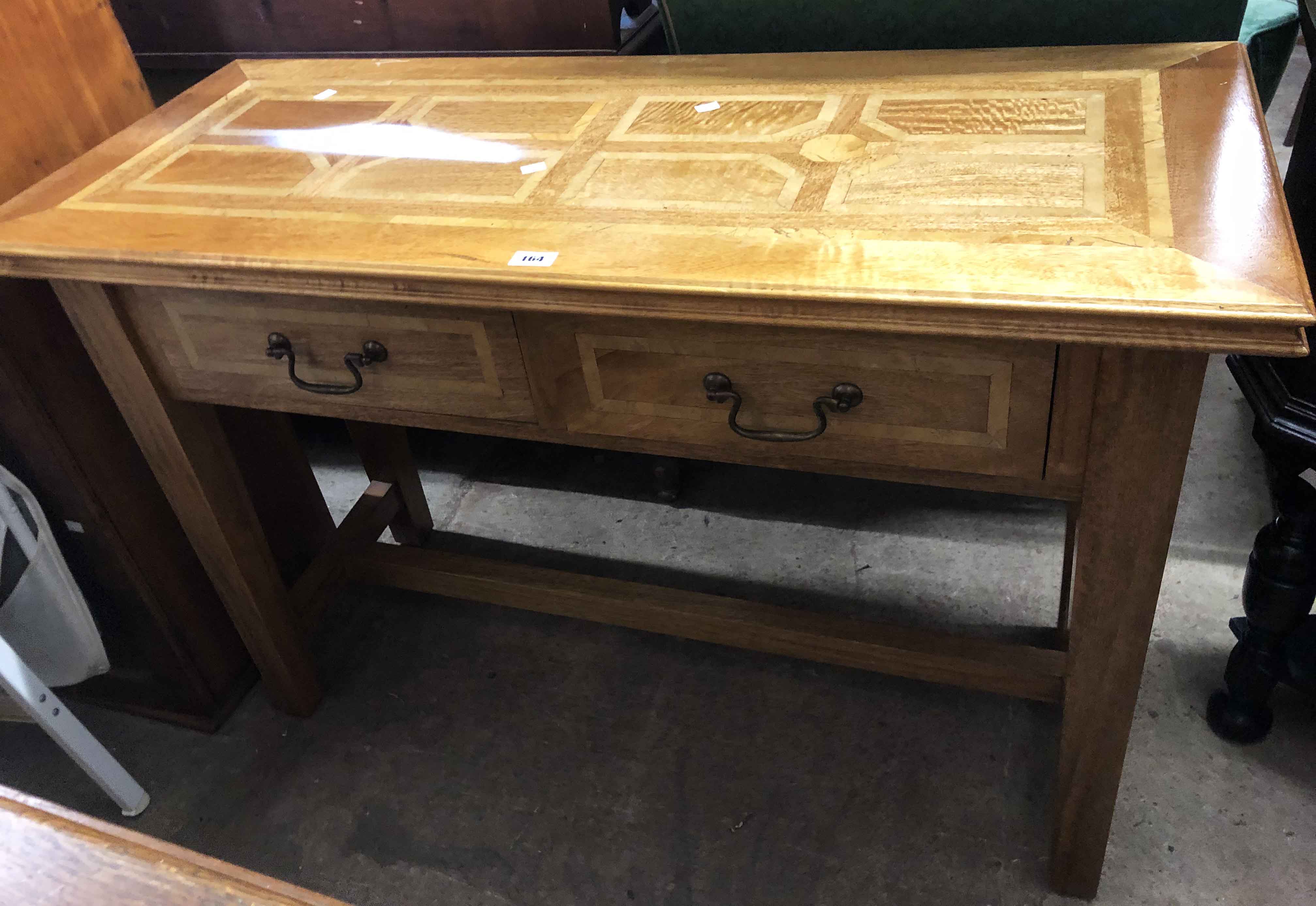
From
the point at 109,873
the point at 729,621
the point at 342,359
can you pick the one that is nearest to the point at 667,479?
the point at 729,621

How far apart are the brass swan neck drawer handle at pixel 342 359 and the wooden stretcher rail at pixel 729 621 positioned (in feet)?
1.72

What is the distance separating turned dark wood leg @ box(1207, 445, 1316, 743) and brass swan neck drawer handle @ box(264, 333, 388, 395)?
41.6 inches

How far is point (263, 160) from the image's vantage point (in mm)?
1271

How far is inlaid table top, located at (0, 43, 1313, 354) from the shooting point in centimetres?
84

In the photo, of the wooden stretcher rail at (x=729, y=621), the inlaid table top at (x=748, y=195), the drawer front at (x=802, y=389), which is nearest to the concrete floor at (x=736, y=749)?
the wooden stretcher rail at (x=729, y=621)

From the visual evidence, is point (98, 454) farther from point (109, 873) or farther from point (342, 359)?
point (109, 873)

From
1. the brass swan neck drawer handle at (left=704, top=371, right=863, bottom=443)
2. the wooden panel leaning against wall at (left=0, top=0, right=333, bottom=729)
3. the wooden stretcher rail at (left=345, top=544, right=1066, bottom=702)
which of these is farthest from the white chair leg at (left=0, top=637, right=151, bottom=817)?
the brass swan neck drawer handle at (left=704, top=371, right=863, bottom=443)

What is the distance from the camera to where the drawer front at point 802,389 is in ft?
3.01

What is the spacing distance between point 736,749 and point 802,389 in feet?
2.56

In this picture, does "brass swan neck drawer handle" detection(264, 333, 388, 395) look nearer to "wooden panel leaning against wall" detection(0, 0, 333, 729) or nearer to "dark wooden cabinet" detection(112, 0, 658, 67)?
"wooden panel leaning against wall" detection(0, 0, 333, 729)

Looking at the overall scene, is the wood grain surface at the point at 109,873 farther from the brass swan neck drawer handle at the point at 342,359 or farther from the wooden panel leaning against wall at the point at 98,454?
the wooden panel leaning against wall at the point at 98,454

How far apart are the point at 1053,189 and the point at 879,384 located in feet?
0.86

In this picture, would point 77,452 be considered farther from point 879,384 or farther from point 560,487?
point 879,384

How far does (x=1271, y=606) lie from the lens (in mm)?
1308
